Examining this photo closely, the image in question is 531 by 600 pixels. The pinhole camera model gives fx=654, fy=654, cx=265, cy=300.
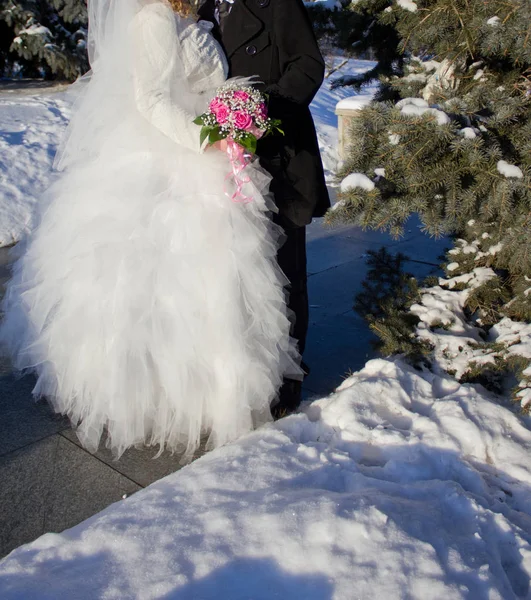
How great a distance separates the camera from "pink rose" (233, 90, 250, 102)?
8.59 ft

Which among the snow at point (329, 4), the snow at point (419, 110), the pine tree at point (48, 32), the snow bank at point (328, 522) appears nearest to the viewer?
the snow bank at point (328, 522)

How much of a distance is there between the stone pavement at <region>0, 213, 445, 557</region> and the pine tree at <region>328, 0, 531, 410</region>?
0.70 metres

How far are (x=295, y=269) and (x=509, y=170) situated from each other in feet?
3.60

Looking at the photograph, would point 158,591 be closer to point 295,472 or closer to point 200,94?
point 295,472

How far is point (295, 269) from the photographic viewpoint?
3.22 meters

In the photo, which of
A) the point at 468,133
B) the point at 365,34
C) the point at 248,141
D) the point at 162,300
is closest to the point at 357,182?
the point at 468,133

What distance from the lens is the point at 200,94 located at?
2947 millimetres

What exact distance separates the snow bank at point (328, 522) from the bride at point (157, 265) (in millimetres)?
341

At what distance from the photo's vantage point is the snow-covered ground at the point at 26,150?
6668 millimetres

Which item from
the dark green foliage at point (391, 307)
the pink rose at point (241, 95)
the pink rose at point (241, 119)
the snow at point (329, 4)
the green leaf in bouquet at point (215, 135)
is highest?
the snow at point (329, 4)

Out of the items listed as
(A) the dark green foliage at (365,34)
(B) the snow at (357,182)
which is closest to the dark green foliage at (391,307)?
(B) the snow at (357,182)

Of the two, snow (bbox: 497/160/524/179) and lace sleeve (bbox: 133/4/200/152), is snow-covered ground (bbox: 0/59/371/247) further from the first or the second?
lace sleeve (bbox: 133/4/200/152)

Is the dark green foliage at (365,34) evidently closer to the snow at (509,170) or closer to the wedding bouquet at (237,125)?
the snow at (509,170)

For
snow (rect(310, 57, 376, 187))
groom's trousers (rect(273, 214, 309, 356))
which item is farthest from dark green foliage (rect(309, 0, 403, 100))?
snow (rect(310, 57, 376, 187))
